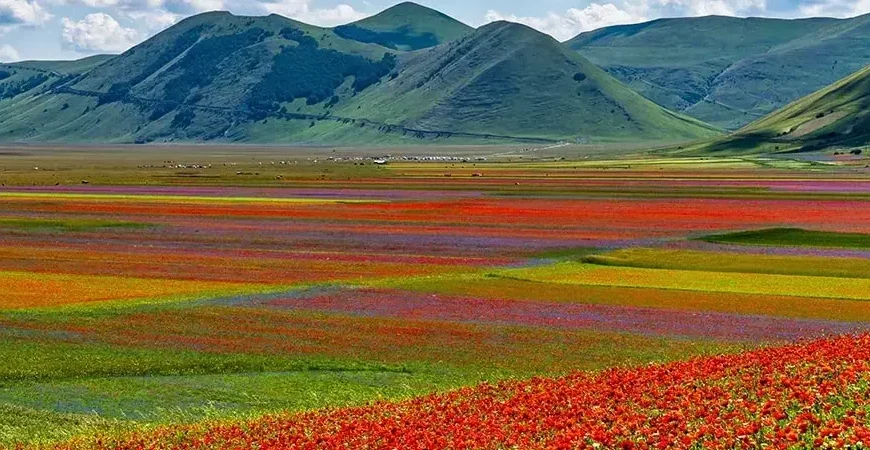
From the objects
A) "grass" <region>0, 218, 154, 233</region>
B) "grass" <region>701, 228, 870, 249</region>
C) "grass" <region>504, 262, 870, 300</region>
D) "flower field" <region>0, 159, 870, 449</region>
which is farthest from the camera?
"grass" <region>0, 218, 154, 233</region>

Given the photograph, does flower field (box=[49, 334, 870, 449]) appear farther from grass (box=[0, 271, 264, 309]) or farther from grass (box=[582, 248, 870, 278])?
grass (box=[582, 248, 870, 278])

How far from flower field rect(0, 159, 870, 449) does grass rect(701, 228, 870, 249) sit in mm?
410

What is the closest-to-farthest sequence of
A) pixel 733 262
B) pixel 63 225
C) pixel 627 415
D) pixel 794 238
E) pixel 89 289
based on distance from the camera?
pixel 627 415
pixel 89 289
pixel 733 262
pixel 794 238
pixel 63 225

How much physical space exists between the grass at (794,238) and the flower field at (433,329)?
410 mm

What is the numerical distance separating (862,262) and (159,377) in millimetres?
42346

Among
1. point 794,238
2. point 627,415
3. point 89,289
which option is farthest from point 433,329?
point 794,238

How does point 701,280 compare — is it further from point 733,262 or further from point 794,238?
point 794,238

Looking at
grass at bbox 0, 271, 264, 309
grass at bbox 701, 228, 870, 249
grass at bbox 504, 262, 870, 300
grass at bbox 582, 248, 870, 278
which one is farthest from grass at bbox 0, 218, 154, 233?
grass at bbox 701, 228, 870, 249

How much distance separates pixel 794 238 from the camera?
72562mm

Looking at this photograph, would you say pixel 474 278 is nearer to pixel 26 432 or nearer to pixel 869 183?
pixel 26 432

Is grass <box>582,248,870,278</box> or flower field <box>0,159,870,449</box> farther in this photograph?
grass <box>582,248,870,278</box>

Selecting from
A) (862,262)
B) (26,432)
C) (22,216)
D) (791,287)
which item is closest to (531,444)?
(26,432)

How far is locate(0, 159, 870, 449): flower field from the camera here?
67.3 feet

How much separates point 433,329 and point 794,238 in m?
41.6
